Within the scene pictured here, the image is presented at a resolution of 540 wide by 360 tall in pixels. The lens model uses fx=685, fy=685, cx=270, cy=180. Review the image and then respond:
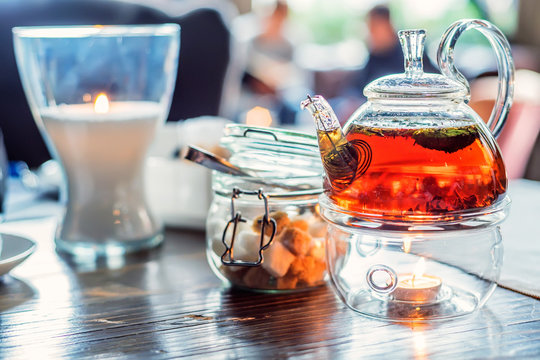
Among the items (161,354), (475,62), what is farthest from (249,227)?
(475,62)

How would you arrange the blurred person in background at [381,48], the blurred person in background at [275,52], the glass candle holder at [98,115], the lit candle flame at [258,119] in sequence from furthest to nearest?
the blurred person in background at [275,52], the blurred person in background at [381,48], the lit candle flame at [258,119], the glass candle holder at [98,115]

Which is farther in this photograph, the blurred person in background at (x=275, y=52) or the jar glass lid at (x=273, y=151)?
the blurred person in background at (x=275, y=52)

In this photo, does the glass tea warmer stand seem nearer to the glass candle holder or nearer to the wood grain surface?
the wood grain surface

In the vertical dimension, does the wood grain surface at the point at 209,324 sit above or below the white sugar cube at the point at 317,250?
below

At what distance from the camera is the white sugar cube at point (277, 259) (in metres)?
0.60

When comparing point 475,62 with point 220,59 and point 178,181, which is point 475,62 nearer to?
point 220,59

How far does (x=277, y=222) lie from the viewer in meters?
0.62

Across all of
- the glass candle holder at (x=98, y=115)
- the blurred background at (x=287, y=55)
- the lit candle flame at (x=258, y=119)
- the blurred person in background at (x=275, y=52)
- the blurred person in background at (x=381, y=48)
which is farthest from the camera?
the blurred person in background at (x=275, y=52)

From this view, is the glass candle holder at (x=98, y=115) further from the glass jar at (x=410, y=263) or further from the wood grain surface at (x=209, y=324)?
the glass jar at (x=410, y=263)

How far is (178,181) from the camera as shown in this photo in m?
0.89

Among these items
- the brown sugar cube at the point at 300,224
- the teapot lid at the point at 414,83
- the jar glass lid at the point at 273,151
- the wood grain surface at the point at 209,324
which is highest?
the teapot lid at the point at 414,83

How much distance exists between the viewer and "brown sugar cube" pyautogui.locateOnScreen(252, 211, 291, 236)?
62 centimetres

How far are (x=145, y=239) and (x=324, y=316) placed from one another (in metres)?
0.31

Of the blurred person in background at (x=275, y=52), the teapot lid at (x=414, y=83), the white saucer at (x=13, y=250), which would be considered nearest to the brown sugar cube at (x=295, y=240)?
the teapot lid at (x=414, y=83)
